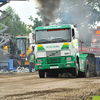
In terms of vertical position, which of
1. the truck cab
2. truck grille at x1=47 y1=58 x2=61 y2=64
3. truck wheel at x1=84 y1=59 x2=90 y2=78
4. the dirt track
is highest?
the truck cab

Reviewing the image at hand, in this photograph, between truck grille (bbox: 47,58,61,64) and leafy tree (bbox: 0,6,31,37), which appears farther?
leafy tree (bbox: 0,6,31,37)

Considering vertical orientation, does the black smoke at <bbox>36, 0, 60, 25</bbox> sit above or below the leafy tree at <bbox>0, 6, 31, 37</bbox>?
below

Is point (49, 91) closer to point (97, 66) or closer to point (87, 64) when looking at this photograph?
point (87, 64)

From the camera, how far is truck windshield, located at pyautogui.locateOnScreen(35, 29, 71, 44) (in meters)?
17.1

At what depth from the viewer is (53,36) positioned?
1720 cm

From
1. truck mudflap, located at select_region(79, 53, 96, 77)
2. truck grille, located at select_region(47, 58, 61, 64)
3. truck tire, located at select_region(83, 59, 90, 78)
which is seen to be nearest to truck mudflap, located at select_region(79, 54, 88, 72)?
truck mudflap, located at select_region(79, 53, 96, 77)

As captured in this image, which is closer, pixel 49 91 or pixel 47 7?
pixel 49 91

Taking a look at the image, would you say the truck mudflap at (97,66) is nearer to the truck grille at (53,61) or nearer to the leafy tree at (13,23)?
the truck grille at (53,61)

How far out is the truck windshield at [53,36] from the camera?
17141 mm

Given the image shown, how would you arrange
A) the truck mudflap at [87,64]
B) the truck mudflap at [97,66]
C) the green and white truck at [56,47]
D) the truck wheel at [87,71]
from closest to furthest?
the green and white truck at [56,47], the truck mudflap at [87,64], the truck wheel at [87,71], the truck mudflap at [97,66]

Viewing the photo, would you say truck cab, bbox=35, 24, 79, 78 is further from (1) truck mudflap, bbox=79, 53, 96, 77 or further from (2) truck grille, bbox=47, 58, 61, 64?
(1) truck mudflap, bbox=79, 53, 96, 77

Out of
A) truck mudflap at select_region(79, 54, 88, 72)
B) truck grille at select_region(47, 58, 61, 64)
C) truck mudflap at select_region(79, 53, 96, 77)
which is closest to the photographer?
truck grille at select_region(47, 58, 61, 64)

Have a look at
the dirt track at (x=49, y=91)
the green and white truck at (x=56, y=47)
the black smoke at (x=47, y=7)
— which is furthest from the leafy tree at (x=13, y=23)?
the dirt track at (x=49, y=91)

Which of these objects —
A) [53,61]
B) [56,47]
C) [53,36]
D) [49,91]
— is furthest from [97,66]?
[49,91]
